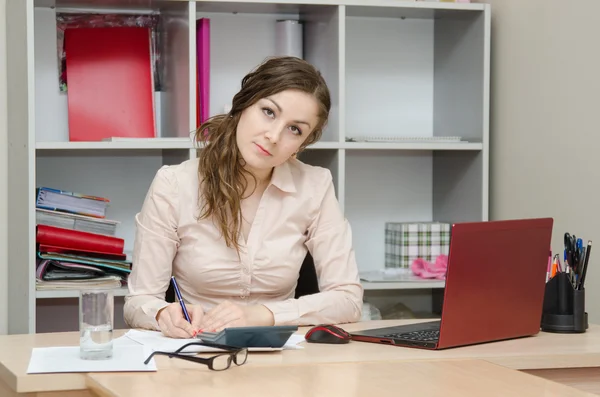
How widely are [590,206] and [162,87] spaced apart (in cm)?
149

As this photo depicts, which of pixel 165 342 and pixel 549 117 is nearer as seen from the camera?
pixel 165 342

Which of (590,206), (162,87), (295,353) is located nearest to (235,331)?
(295,353)

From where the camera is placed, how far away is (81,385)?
1.29 metres

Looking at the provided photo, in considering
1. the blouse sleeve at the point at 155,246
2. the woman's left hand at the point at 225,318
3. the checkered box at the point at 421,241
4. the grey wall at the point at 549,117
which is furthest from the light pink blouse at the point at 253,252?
the checkered box at the point at 421,241

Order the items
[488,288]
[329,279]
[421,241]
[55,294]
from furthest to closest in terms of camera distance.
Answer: [421,241]
[55,294]
[329,279]
[488,288]

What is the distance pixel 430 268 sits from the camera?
9.53 feet

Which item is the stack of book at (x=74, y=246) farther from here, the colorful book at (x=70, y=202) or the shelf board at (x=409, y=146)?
the shelf board at (x=409, y=146)

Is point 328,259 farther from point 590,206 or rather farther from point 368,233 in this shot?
point 368,233

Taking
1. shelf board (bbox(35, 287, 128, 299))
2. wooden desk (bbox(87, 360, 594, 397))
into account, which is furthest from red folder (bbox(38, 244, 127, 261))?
wooden desk (bbox(87, 360, 594, 397))

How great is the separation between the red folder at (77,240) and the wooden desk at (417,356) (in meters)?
0.94

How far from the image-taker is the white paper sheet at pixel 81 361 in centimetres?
131

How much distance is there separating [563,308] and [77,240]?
58.6 inches

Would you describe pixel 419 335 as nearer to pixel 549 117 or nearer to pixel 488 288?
pixel 488 288

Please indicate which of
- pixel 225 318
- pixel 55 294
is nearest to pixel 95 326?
pixel 225 318
